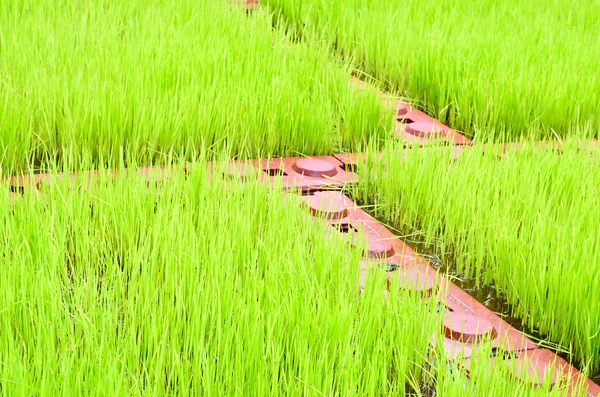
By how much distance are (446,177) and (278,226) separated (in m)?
0.44

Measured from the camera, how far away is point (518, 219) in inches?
72.7

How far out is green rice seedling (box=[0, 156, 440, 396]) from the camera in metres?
1.21

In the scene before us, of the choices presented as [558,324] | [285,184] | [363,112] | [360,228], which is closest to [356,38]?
[363,112]

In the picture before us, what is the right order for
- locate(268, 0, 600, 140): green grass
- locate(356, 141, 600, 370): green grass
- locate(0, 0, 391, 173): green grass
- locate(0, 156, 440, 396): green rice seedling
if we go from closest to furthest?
locate(0, 156, 440, 396): green rice seedling < locate(356, 141, 600, 370): green grass < locate(0, 0, 391, 173): green grass < locate(268, 0, 600, 140): green grass

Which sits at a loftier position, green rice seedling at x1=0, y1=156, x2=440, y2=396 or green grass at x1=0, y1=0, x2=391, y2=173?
green grass at x1=0, y1=0, x2=391, y2=173

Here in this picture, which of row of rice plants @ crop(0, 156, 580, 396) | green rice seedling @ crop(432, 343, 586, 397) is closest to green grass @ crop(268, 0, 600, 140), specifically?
row of rice plants @ crop(0, 156, 580, 396)

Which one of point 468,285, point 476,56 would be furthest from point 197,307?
point 476,56

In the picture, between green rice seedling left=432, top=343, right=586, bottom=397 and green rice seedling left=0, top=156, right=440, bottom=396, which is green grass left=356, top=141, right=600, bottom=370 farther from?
green rice seedling left=0, top=156, right=440, bottom=396

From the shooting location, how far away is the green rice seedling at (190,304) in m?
1.21

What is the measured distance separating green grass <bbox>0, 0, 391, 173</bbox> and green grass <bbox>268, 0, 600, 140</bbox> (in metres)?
0.27

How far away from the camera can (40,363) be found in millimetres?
1165

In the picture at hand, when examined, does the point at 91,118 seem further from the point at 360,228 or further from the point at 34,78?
the point at 360,228

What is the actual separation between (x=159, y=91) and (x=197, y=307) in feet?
3.19

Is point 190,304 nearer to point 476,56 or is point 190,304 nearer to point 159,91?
point 159,91
